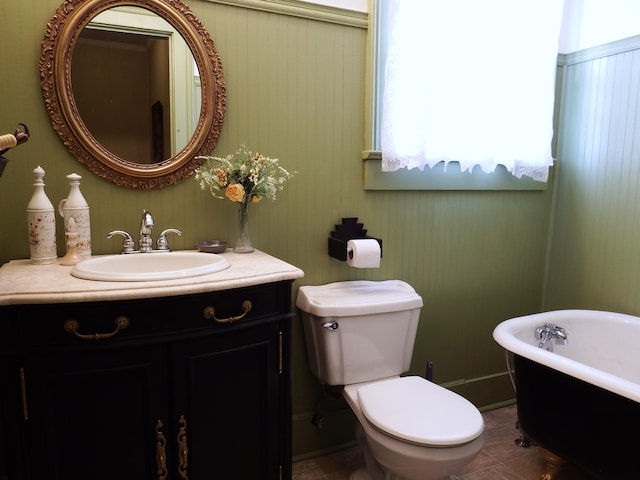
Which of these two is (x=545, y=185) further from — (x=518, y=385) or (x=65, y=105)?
(x=65, y=105)

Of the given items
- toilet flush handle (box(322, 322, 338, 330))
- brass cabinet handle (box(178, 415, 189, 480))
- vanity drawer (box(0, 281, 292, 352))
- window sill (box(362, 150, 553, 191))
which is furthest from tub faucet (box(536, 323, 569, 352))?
brass cabinet handle (box(178, 415, 189, 480))

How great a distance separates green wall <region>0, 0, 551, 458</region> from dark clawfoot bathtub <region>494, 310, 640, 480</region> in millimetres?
425

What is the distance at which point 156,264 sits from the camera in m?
1.67

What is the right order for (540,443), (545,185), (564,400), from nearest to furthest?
(564,400)
(540,443)
(545,185)

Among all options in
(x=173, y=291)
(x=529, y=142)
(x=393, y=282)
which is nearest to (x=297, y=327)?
(x=393, y=282)

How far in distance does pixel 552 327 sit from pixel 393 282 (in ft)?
2.51

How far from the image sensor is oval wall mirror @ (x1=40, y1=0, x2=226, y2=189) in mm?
1599

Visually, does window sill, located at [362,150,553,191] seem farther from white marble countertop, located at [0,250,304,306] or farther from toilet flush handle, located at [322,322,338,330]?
white marble countertop, located at [0,250,304,306]

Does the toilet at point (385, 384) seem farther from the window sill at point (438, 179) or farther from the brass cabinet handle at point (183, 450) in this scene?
the brass cabinet handle at point (183, 450)

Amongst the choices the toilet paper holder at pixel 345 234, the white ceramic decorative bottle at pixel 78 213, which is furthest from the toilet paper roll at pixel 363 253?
the white ceramic decorative bottle at pixel 78 213

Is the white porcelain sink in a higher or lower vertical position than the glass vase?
lower

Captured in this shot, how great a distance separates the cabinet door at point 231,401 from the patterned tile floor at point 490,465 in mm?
540

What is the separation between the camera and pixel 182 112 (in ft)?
5.84

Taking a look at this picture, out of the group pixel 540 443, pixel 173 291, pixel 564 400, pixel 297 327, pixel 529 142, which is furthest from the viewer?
pixel 529 142
